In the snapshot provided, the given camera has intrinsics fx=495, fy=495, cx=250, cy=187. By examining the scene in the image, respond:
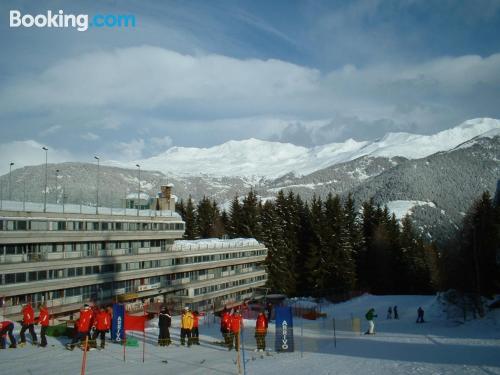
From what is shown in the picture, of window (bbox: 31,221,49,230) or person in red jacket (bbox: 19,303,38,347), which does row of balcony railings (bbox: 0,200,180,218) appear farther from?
person in red jacket (bbox: 19,303,38,347)

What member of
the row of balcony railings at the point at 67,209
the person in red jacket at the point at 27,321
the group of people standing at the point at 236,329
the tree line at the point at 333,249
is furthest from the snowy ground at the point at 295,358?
the tree line at the point at 333,249

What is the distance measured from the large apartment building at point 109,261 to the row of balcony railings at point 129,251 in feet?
0.27

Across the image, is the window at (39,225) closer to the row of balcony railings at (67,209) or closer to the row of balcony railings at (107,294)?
the row of balcony railings at (67,209)

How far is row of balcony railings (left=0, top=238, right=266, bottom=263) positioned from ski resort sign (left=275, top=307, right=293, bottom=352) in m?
29.5

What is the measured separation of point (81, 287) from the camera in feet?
160

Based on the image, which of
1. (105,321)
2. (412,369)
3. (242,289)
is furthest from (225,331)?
(242,289)

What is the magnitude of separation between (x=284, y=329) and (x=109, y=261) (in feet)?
118

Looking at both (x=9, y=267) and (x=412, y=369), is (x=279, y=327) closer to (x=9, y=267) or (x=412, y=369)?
(x=412, y=369)

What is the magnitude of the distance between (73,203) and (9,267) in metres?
13.9

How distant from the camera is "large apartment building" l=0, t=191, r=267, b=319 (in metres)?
42.2

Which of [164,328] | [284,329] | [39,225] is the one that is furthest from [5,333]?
[39,225]

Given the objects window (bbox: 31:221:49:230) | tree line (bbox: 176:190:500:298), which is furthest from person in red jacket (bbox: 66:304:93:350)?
tree line (bbox: 176:190:500:298)

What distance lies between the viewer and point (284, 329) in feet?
67.0

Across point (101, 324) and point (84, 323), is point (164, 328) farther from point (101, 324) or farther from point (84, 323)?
point (84, 323)
